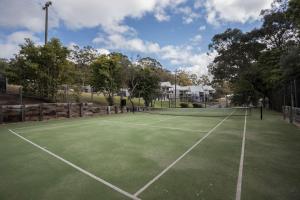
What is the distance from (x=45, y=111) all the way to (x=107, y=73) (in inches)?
297

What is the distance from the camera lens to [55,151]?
564 centimetres

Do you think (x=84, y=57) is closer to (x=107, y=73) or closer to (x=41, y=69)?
(x=107, y=73)

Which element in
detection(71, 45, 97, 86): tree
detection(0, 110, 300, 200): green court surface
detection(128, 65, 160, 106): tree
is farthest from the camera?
detection(128, 65, 160, 106): tree

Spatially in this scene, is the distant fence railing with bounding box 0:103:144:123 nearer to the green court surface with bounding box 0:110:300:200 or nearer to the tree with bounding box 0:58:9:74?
the green court surface with bounding box 0:110:300:200

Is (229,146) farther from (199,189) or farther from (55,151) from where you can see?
(55,151)

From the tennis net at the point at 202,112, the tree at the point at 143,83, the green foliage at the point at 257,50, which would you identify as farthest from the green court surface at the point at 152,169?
the tree at the point at 143,83

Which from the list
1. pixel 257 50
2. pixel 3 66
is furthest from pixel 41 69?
pixel 257 50

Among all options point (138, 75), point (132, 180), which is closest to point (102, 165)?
point (132, 180)

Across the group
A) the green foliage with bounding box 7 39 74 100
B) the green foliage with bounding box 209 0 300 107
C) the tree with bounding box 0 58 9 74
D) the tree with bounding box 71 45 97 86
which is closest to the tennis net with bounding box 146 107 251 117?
the green foliage with bounding box 209 0 300 107

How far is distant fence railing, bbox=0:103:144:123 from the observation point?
39.4 ft

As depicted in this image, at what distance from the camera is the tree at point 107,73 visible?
20078 mm

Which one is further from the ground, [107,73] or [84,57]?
[84,57]

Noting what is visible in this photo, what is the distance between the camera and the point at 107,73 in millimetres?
19891

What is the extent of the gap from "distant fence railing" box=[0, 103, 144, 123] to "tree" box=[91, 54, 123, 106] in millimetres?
3122
